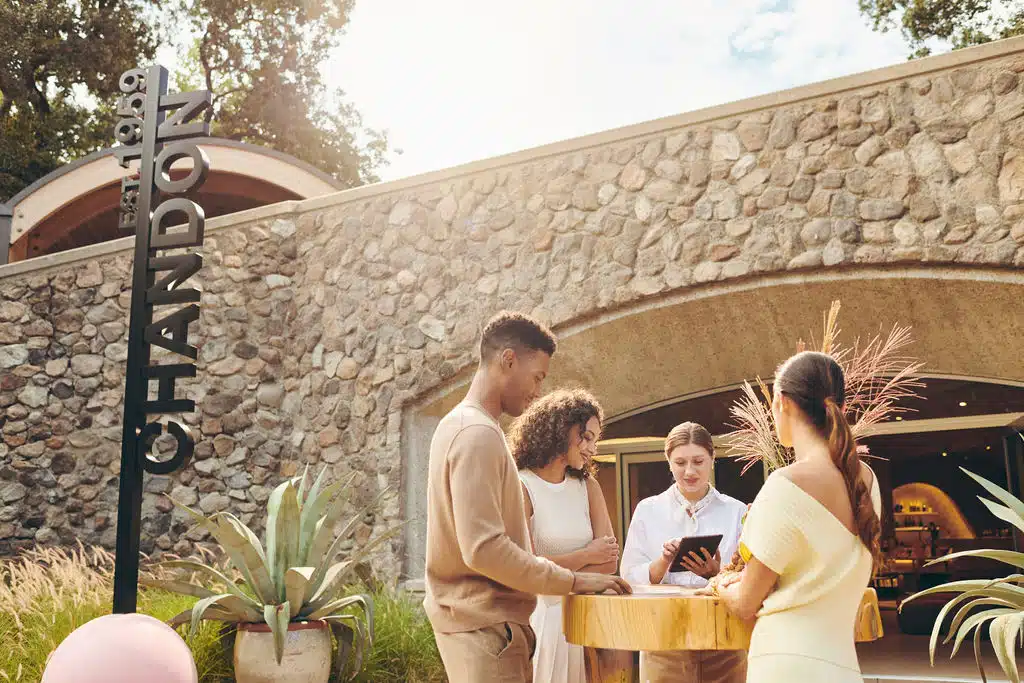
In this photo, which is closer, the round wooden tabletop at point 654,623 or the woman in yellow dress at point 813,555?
the woman in yellow dress at point 813,555

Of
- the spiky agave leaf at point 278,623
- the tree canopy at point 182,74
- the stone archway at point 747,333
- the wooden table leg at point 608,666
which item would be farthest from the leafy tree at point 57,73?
the wooden table leg at point 608,666

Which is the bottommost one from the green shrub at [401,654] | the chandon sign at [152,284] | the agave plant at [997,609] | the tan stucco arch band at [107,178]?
the green shrub at [401,654]

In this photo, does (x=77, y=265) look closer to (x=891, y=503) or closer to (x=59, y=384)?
(x=59, y=384)

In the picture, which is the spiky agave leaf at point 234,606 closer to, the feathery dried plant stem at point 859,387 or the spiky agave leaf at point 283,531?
the spiky agave leaf at point 283,531

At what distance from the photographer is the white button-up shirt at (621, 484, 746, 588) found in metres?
4.30

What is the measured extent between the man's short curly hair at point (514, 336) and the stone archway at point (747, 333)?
453 centimetres

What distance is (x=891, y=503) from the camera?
11352 mm

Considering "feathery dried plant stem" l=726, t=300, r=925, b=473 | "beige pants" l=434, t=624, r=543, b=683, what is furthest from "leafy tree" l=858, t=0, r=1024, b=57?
"beige pants" l=434, t=624, r=543, b=683

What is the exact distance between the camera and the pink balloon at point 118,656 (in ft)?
12.0

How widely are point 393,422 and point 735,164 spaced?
3663 millimetres

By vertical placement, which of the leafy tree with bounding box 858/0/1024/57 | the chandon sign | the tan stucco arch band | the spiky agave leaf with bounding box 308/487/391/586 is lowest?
the spiky agave leaf with bounding box 308/487/391/586

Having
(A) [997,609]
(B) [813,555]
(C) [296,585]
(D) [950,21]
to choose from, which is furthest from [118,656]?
(D) [950,21]

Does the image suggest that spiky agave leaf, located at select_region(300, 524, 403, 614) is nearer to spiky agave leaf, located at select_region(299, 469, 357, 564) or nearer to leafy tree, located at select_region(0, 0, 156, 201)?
spiky agave leaf, located at select_region(299, 469, 357, 564)

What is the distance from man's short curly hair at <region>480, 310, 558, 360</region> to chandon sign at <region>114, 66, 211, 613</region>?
9.09ft
